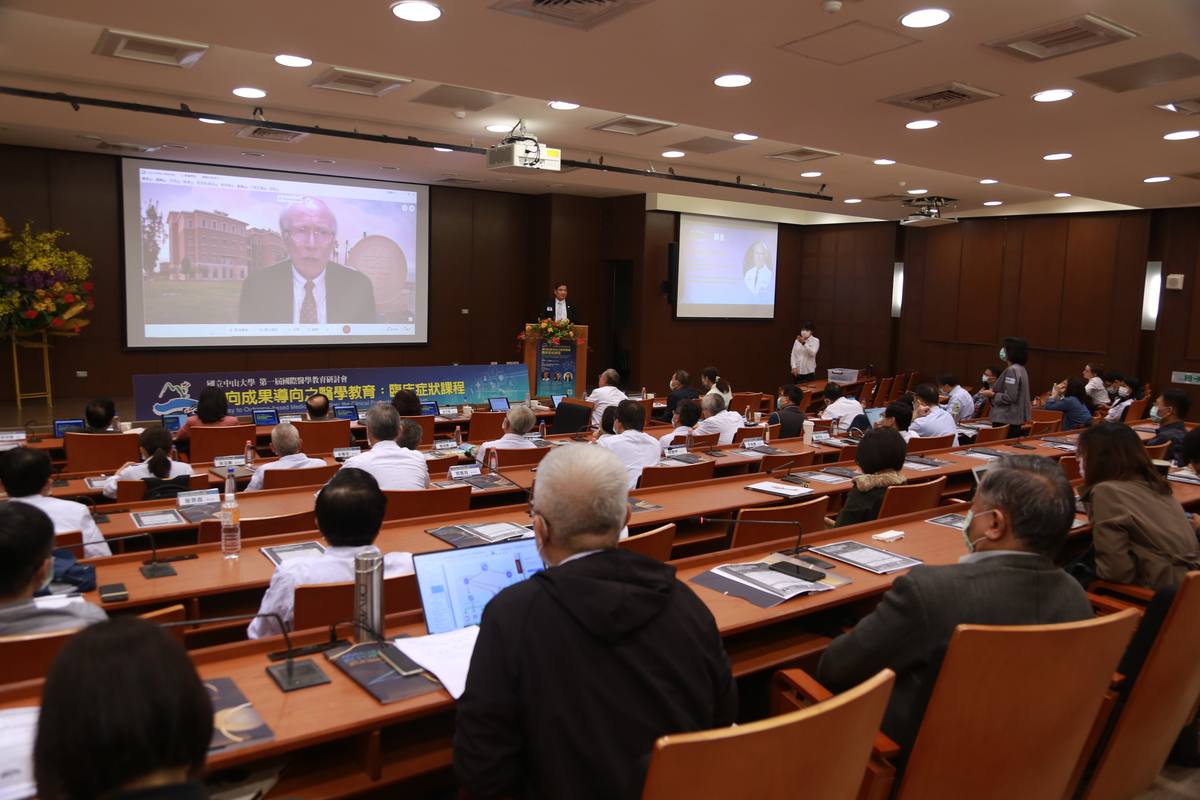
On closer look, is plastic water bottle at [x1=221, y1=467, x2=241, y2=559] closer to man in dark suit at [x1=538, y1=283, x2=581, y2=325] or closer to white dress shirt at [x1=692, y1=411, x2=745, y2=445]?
white dress shirt at [x1=692, y1=411, x2=745, y2=445]

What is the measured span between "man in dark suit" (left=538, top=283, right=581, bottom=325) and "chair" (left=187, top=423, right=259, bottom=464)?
265 inches

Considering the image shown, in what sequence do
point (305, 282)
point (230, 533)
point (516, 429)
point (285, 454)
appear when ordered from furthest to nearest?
point (305, 282), point (516, 429), point (285, 454), point (230, 533)

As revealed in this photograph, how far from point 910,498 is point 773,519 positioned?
86 centimetres

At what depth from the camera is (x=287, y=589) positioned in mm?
2508

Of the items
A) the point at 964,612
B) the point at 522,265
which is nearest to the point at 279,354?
the point at 522,265

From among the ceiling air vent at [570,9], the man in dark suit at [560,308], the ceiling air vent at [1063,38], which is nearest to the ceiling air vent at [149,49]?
the ceiling air vent at [570,9]

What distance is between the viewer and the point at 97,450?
216 inches

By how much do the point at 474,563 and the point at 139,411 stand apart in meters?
6.67

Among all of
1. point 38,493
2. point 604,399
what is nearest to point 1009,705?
point 38,493

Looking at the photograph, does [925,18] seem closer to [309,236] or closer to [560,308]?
[560,308]

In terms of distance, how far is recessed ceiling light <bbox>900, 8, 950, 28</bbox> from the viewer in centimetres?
351

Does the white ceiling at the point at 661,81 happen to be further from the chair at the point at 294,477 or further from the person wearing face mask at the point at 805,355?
the person wearing face mask at the point at 805,355

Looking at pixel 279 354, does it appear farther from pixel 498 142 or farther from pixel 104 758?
pixel 104 758

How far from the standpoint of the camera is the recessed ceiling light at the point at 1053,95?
472 cm
